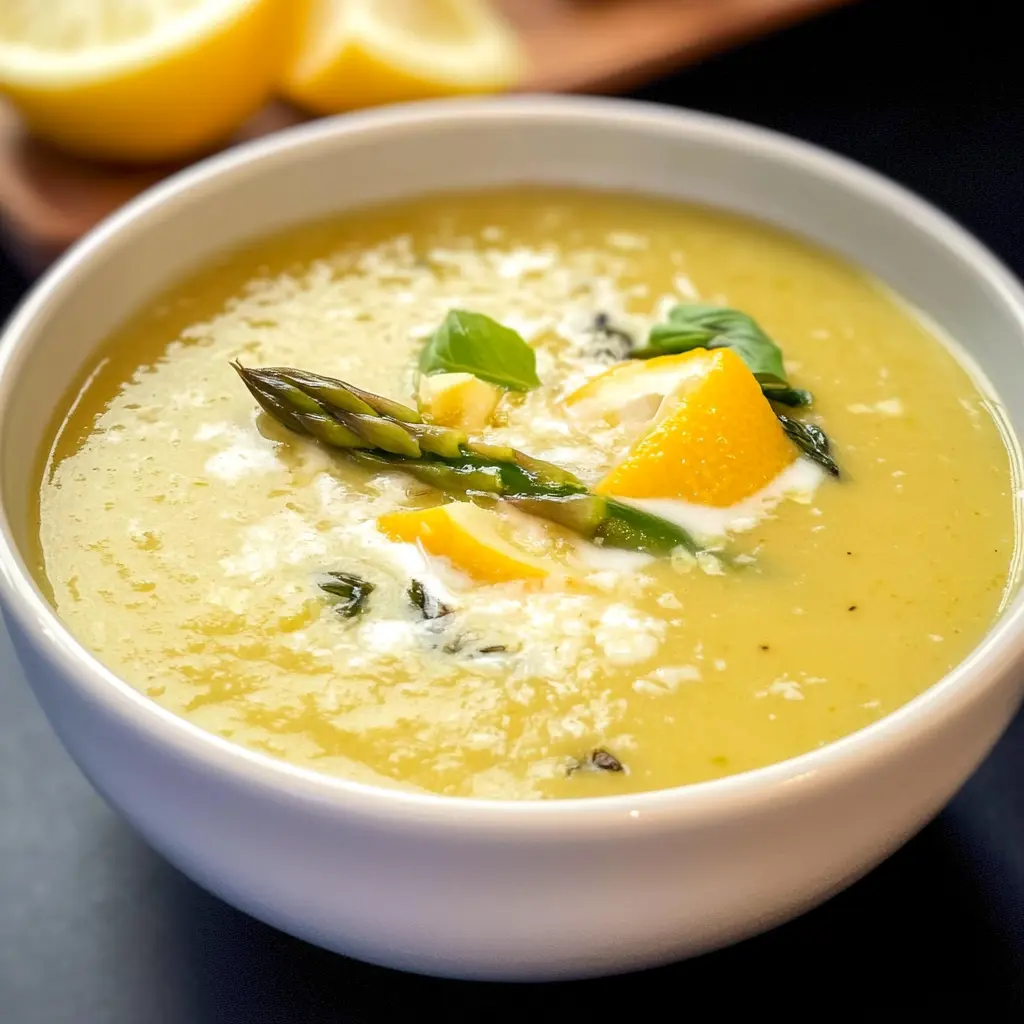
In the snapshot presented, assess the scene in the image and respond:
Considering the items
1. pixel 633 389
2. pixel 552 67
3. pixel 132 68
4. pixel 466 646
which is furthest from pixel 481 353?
pixel 552 67

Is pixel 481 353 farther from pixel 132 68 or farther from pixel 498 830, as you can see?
pixel 132 68

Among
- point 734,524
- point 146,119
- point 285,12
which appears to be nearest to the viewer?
point 734,524

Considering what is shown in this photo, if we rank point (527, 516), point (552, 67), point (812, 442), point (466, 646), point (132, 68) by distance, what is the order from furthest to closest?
point (552, 67) → point (132, 68) → point (812, 442) → point (527, 516) → point (466, 646)

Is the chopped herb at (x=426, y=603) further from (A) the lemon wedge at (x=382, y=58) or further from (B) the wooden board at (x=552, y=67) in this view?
(A) the lemon wedge at (x=382, y=58)

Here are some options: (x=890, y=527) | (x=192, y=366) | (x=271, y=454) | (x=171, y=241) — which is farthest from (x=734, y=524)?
(x=171, y=241)

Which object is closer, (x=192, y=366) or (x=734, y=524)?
(x=734, y=524)

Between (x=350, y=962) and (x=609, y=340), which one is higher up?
(x=609, y=340)

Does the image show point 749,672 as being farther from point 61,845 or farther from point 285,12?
point 285,12

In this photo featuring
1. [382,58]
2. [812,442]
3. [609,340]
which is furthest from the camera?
[382,58]

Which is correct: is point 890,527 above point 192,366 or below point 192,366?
above
